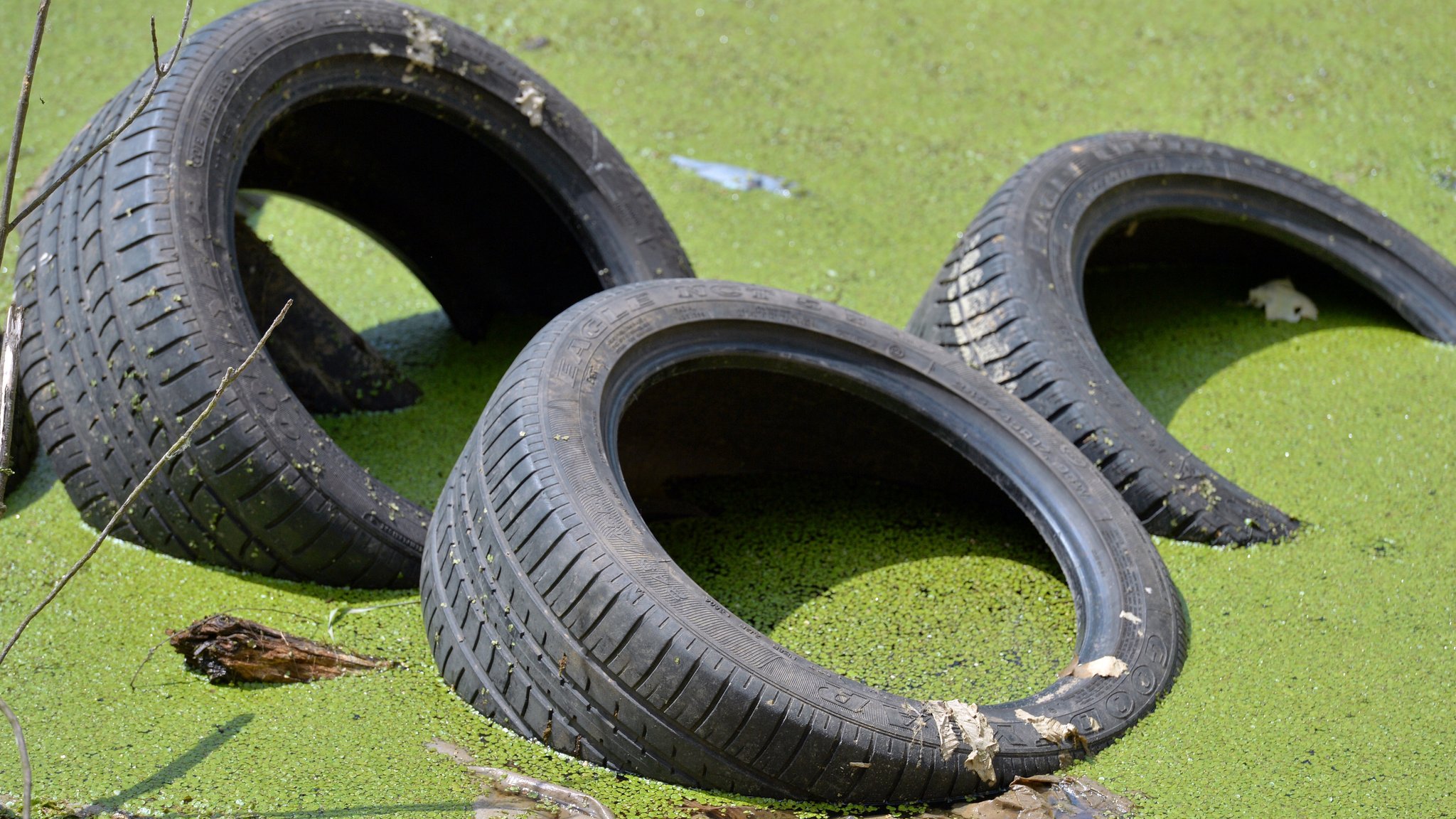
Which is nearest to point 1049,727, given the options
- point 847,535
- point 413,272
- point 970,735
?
point 970,735

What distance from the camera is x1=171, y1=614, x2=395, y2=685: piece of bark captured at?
2195mm

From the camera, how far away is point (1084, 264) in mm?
3471

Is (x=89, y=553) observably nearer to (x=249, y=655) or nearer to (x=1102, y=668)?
(x=249, y=655)

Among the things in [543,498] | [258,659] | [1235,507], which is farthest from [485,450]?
[1235,507]

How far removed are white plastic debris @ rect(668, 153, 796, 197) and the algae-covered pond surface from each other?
0.06m

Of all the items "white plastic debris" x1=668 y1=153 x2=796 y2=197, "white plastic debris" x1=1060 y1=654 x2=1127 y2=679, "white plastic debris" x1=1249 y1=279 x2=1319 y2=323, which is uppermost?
"white plastic debris" x1=668 y1=153 x2=796 y2=197

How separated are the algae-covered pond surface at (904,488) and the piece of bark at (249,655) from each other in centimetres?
5

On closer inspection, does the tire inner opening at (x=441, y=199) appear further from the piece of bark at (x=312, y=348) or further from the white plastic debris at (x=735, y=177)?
the white plastic debris at (x=735, y=177)

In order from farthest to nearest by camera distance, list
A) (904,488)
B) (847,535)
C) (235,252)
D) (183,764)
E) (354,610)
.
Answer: (904,488) → (847,535) → (235,252) → (354,610) → (183,764)

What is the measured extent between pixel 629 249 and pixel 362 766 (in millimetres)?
1775

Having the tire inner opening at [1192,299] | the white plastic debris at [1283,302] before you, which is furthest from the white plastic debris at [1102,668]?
the white plastic debris at [1283,302]

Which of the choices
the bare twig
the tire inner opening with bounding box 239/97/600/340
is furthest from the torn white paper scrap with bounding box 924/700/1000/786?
the tire inner opening with bounding box 239/97/600/340

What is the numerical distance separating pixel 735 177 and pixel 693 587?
9.08 feet

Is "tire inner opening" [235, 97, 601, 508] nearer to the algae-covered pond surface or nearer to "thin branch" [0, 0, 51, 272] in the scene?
the algae-covered pond surface
